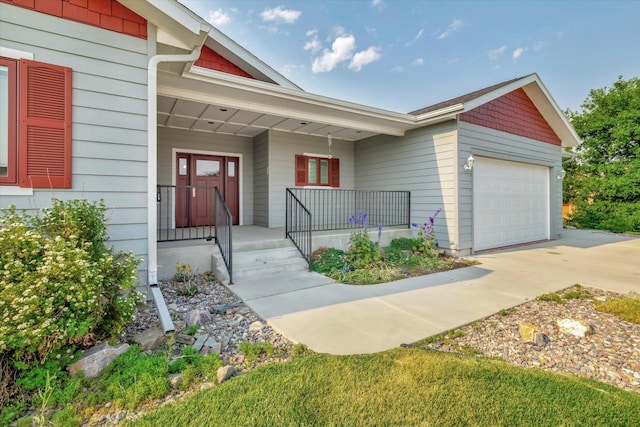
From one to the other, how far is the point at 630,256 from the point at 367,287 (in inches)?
272

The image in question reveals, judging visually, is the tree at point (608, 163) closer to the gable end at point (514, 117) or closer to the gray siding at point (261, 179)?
the gable end at point (514, 117)

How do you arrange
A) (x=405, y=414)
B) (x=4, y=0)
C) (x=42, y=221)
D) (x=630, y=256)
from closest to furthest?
1. (x=405, y=414)
2. (x=42, y=221)
3. (x=4, y=0)
4. (x=630, y=256)

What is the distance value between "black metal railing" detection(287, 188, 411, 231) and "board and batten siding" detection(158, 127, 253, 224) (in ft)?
4.46

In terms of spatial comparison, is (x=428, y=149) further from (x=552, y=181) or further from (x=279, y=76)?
(x=552, y=181)

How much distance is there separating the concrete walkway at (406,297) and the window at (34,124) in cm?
243

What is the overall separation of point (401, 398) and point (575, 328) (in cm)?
224

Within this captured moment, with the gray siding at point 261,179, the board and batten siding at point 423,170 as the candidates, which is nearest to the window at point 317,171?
the gray siding at point 261,179

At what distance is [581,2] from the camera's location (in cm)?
704

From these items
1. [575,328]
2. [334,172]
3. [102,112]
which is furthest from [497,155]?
[102,112]

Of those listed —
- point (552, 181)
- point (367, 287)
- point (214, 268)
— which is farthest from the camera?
point (552, 181)

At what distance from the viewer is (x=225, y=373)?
204cm

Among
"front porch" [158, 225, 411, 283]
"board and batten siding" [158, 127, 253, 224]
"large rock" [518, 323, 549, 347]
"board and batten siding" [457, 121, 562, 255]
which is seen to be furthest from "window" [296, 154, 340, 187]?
"large rock" [518, 323, 549, 347]

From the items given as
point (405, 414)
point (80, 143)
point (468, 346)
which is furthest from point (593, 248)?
point (80, 143)

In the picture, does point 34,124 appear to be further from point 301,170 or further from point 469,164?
point 469,164
